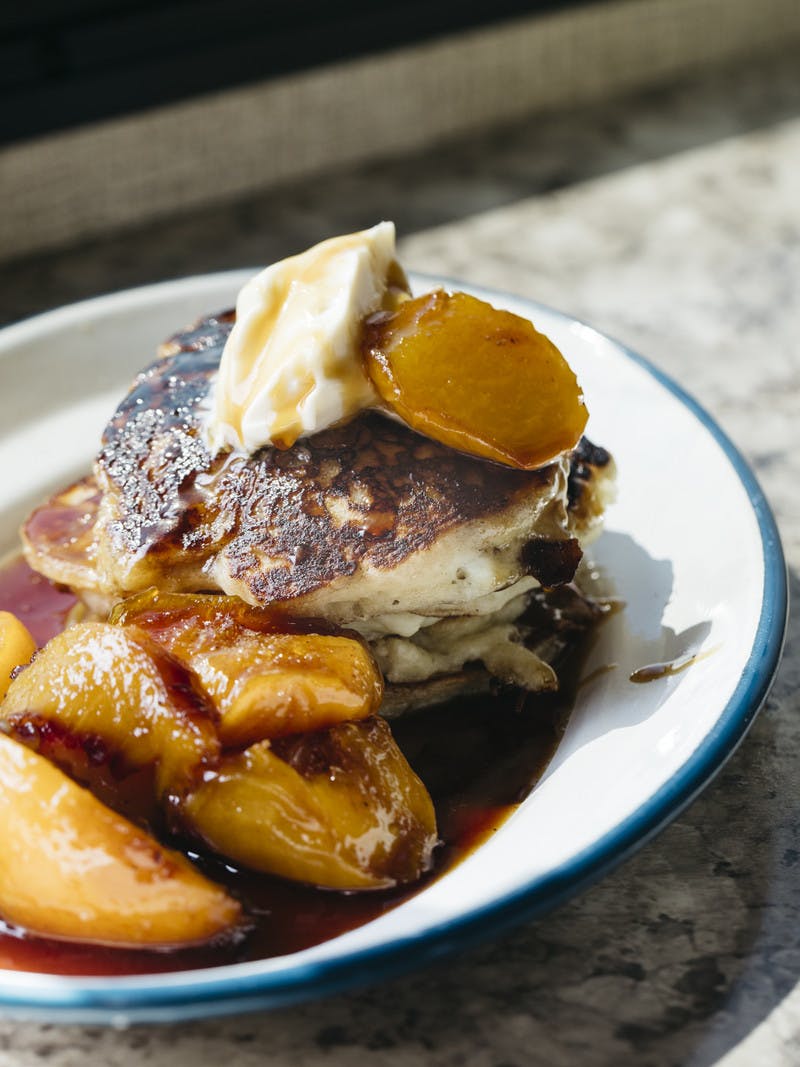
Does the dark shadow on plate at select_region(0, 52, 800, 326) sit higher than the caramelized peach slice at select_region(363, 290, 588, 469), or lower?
lower

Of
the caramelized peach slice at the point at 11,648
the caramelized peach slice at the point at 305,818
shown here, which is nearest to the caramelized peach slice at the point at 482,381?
the caramelized peach slice at the point at 305,818

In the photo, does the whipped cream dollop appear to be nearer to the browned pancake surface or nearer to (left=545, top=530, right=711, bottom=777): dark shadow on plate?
the browned pancake surface

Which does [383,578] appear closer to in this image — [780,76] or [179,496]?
[179,496]

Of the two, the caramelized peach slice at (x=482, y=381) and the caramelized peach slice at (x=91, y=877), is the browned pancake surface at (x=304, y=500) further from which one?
the caramelized peach slice at (x=91, y=877)

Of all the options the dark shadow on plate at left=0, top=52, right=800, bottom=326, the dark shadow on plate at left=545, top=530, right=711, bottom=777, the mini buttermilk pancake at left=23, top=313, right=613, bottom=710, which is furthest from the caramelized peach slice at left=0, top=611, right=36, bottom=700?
the dark shadow on plate at left=0, top=52, right=800, bottom=326

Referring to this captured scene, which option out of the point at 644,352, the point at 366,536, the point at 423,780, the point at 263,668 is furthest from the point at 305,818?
the point at 644,352
